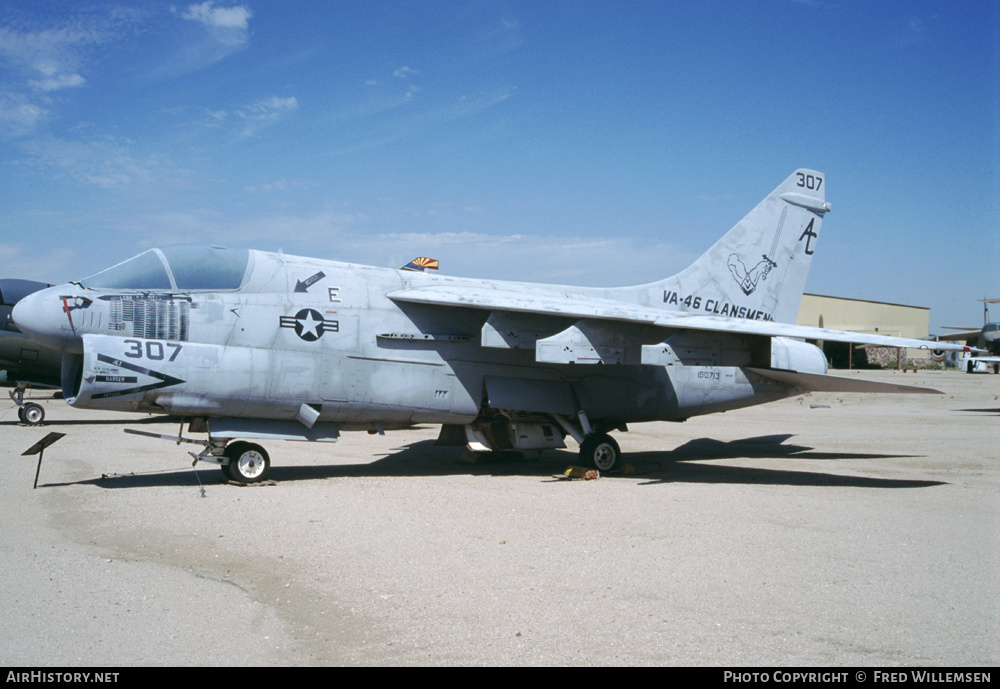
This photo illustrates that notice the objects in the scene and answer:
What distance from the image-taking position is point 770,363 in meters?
11.6

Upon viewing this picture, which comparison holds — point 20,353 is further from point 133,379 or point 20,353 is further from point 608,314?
point 608,314

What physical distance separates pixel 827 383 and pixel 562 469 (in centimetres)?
472

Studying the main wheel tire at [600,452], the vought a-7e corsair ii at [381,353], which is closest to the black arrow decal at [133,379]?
the vought a-7e corsair ii at [381,353]

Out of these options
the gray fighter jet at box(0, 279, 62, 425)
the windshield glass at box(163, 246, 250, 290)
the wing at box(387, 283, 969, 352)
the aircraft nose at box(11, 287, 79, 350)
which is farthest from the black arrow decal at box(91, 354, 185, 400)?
the gray fighter jet at box(0, 279, 62, 425)

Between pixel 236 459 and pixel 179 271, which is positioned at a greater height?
pixel 179 271

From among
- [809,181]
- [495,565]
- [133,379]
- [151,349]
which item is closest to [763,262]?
[809,181]

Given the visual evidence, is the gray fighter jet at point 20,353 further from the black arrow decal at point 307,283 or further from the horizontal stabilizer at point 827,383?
the horizontal stabilizer at point 827,383

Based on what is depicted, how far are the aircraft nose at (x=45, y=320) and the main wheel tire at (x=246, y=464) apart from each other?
2.55 meters

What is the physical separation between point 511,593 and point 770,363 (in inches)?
308

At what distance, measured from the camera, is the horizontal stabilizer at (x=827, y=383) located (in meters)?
11.0

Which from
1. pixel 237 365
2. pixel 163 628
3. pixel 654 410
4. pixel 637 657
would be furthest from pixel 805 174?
pixel 163 628

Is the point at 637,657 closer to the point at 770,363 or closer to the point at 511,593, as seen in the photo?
the point at 511,593

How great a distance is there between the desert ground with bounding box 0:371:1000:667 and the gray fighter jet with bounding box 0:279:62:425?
9.56 m

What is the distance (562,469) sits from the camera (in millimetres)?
12672
